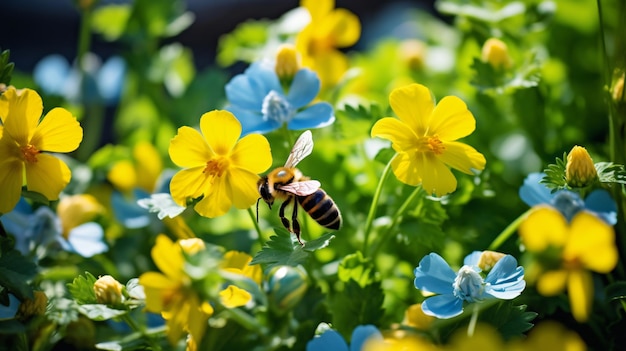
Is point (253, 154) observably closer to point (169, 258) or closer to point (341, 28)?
point (169, 258)

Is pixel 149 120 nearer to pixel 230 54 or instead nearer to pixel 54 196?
pixel 230 54

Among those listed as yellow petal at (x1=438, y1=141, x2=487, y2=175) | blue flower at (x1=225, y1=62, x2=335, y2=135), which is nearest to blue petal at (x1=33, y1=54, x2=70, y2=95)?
blue flower at (x1=225, y1=62, x2=335, y2=135)

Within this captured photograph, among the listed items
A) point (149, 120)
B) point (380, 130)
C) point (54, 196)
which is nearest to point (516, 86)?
point (380, 130)

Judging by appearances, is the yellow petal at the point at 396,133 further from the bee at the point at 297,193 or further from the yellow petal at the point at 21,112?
the yellow petal at the point at 21,112

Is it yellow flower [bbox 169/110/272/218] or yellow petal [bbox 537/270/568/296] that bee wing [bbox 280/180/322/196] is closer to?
yellow flower [bbox 169/110/272/218]

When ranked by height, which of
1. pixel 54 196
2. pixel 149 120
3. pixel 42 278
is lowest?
pixel 149 120
